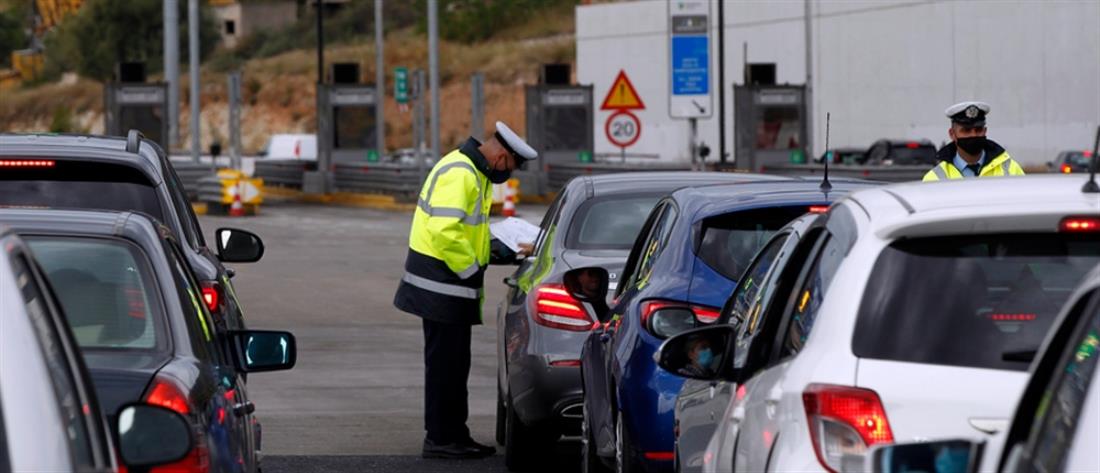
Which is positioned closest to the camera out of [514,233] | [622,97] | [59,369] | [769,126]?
[59,369]

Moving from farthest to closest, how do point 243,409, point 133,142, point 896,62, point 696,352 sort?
1. point 896,62
2. point 133,142
3. point 243,409
4. point 696,352

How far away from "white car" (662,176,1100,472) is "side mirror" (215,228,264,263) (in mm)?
6760

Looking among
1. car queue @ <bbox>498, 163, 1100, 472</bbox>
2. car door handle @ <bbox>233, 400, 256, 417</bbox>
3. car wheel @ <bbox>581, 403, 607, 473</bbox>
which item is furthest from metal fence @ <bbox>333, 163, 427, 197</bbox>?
car queue @ <bbox>498, 163, 1100, 472</bbox>

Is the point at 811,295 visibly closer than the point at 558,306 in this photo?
Yes

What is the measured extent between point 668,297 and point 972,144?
332 cm

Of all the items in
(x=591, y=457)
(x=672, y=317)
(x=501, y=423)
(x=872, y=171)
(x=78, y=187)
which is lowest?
(x=501, y=423)

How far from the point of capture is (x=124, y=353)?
573cm

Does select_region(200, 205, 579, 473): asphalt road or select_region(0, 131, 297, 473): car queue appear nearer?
select_region(0, 131, 297, 473): car queue

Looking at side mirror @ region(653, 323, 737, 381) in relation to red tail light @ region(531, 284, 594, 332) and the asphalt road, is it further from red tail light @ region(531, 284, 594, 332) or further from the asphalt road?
the asphalt road

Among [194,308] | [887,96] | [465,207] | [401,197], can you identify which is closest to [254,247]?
[465,207]

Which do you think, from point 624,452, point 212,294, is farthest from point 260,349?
point 212,294

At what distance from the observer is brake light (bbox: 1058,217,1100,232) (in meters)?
4.58

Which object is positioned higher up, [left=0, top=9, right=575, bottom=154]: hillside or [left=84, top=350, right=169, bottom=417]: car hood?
[left=0, top=9, right=575, bottom=154]: hillside

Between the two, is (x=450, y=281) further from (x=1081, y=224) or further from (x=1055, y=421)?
(x=1055, y=421)
